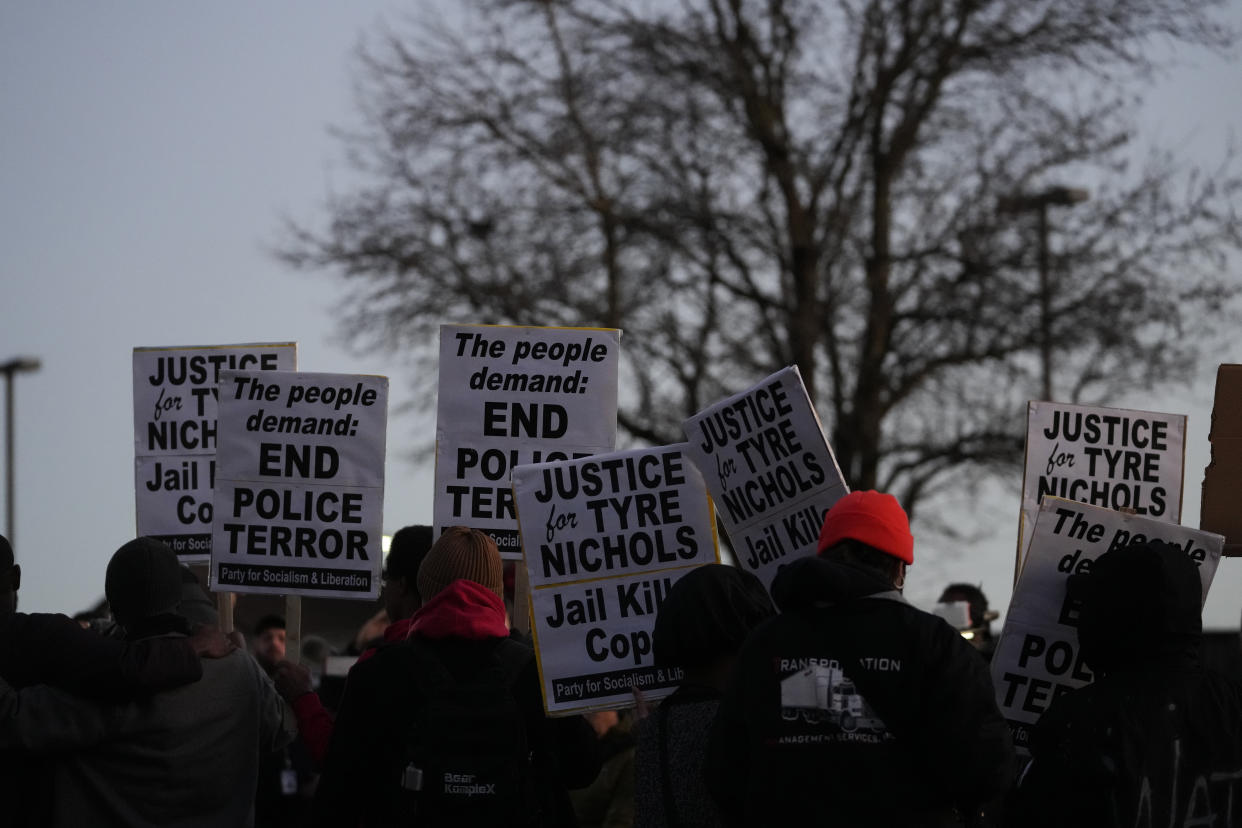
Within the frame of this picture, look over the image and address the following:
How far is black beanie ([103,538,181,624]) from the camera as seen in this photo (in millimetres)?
5309

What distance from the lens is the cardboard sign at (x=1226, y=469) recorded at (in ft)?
19.8

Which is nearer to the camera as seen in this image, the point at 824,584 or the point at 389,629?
the point at 824,584

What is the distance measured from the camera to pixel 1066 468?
600 cm

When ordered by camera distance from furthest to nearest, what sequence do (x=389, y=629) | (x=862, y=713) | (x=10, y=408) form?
(x=10, y=408), (x=389, y=629), (x=862, y=713)

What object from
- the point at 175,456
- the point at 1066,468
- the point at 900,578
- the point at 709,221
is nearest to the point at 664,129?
the point at 709,221

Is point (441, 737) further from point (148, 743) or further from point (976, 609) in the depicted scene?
point (976, 609)

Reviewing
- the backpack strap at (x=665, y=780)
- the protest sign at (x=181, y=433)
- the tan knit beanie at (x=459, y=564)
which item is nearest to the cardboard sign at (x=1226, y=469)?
the backpack strap at (x=665, y=780)

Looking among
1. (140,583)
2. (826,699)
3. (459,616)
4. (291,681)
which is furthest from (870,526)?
(140,583)

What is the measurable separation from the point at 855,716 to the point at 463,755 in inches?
51.3

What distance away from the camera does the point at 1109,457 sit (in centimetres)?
599

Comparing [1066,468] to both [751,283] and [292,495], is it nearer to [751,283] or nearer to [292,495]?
[292,495]

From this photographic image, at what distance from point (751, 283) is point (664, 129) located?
198 cm

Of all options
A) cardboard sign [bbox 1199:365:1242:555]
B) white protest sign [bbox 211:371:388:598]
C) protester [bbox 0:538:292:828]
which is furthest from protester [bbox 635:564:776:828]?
white protest sign [bbox 211:371:388:598]

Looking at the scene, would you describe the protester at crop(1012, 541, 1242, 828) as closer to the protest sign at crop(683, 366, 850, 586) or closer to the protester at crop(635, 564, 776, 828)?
the protester at crop(635, 564, 776, 828)
